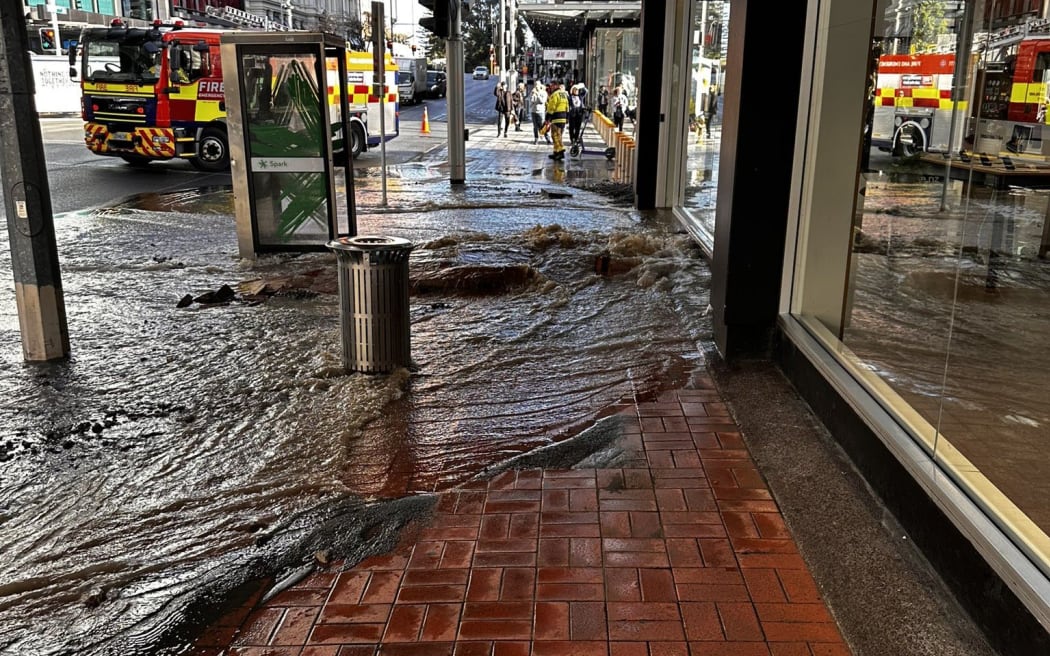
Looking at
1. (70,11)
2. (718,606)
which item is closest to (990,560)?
(718,606)

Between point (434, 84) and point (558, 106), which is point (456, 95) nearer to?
point (558, 106)

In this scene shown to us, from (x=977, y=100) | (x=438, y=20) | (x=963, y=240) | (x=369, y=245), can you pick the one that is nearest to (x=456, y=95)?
(x=438, y=20)

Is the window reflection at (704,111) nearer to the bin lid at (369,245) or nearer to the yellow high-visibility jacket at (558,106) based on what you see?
the bin lid at (369,245)

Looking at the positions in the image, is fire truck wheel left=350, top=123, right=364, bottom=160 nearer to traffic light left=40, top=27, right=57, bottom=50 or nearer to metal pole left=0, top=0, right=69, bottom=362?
metal pole left=0, top=0, right=69, bottom=362

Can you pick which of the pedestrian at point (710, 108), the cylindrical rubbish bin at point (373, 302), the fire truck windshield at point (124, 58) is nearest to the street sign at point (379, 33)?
the pedestrian at point (710, 108)

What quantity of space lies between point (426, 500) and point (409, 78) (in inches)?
1727

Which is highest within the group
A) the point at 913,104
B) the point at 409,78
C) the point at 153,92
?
the point at 409,78

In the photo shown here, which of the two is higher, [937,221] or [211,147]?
[937,221]

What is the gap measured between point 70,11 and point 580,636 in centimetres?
5225

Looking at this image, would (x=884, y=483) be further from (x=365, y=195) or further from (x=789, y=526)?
(x=365, y=195)

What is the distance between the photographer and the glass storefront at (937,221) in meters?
3.97

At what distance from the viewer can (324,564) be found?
352 centimetres

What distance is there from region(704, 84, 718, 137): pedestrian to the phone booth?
4.74 m

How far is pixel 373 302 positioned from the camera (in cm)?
549
